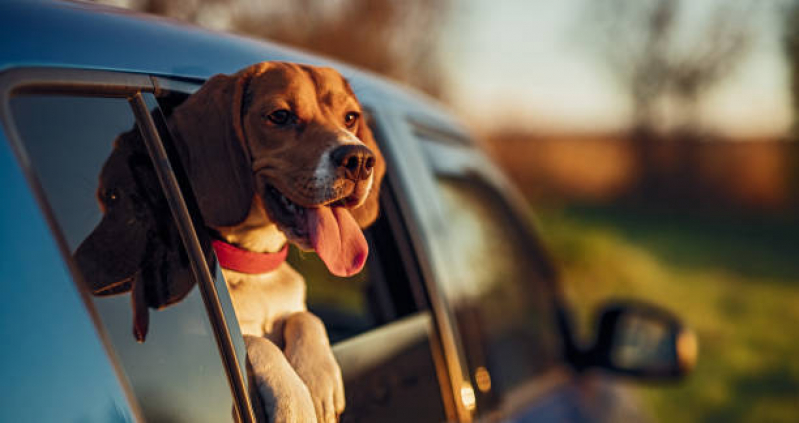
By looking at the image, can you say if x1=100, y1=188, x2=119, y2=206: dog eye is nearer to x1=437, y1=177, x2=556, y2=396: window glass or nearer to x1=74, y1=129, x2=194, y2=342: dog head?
x1=74, y1=129, x2=194, y2=342: dog head

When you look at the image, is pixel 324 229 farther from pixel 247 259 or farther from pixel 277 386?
pixel 277 386

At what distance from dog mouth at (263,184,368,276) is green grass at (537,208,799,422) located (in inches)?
212

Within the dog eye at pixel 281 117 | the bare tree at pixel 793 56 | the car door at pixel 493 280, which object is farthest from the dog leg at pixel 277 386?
the bare tree at pixel 793 56

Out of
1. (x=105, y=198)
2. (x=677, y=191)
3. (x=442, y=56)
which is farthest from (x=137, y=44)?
(x=677, y=191)

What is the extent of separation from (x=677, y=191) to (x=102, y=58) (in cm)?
2468

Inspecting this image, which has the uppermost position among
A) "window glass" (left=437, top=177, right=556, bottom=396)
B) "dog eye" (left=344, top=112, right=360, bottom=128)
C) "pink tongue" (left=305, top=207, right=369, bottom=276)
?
"dog eye" (left=344, top=112, right=360, bottom=128)

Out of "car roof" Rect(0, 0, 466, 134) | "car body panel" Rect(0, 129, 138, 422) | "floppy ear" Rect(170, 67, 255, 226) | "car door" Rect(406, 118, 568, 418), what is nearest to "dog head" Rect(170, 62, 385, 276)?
"floppy ear" Rect(170, 67, 255, 226)

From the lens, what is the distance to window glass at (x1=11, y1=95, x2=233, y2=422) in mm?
1146

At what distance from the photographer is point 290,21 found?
7387 mm

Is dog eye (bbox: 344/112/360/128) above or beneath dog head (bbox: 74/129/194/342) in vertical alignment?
above

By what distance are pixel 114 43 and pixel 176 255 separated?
38 centimetres

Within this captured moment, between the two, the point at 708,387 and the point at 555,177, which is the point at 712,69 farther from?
the point at 708,387

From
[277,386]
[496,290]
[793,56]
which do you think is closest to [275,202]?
[277,386]

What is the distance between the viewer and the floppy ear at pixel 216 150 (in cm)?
137
